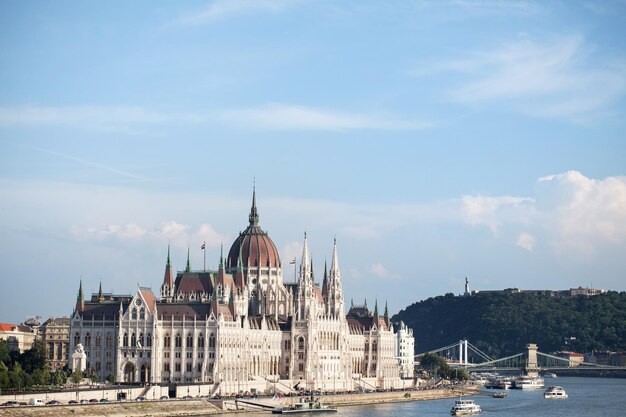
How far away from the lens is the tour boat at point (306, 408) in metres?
156

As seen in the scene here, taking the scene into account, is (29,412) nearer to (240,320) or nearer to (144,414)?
(144,414)

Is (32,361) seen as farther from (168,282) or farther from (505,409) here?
(505,409)

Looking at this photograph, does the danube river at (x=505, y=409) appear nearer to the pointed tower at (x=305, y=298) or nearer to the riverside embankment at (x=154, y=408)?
the riverside embankment at (x=154, y=408)

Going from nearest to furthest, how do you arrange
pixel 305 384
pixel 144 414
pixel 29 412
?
pixel 29 412 → pixel 144 414 → pixel 305 384

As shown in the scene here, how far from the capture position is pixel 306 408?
15938cm

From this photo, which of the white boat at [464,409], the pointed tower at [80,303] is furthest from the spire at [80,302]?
the white boat at [464,409]

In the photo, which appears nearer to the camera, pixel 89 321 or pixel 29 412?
pixel 29 412

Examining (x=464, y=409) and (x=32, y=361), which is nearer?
(x=32, y=361)

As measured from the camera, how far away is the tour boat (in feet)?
513

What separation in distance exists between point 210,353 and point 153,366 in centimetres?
677

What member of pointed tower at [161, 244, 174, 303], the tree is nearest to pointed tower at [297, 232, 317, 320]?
pointed tower at [161, 244, 174, 303]

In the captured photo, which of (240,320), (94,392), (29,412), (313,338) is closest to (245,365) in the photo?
(240,320)

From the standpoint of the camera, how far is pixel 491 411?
175875mm

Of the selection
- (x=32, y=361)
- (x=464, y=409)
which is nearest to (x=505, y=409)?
(x=464, y=409)
